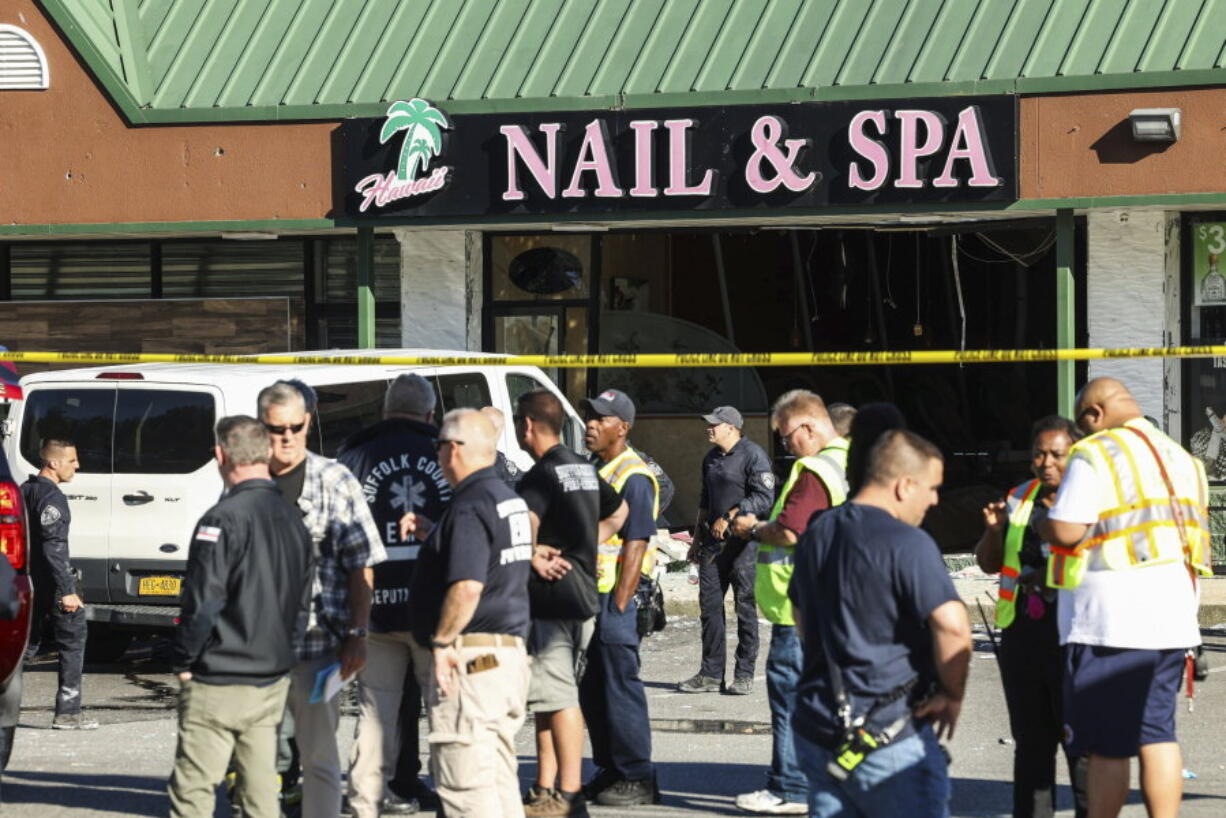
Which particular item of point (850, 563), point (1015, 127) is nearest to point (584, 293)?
point (1015, 127)

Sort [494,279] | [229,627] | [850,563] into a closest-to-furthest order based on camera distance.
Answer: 1. [850,563]
2. [229,627]
3. [494,279]

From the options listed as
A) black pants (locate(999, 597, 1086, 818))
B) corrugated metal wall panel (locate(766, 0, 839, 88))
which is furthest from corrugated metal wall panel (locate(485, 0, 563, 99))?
black pants (locate(999, 597, 1086, 818))

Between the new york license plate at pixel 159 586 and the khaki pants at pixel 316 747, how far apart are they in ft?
14.6

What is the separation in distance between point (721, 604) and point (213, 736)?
18.2 ft

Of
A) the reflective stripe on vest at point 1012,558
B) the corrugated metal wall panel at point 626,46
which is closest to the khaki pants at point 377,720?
the reflective stripe on vest at point 1012,558

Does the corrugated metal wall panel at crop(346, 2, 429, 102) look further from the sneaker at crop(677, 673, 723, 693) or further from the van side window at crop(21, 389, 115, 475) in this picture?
the sneaker at crop(677, 673, 723, 693)

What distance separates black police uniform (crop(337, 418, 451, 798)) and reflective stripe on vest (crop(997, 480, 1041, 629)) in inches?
86.2

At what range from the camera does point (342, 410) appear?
39.5 ft

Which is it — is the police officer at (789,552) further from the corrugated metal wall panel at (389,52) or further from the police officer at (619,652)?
the corrugated metal wall panel at (389,52)

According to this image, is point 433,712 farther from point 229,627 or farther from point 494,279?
point 494,279

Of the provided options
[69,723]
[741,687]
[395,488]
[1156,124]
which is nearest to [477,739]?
[395,488]

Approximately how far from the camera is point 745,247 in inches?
737

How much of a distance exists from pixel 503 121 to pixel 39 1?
450 centimetres

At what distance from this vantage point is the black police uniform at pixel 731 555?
11.6 meters
